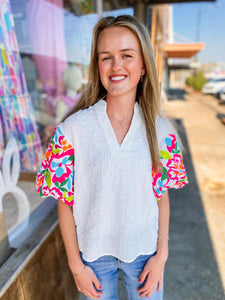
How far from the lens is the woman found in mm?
1020

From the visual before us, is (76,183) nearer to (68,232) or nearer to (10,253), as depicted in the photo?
(68,232)

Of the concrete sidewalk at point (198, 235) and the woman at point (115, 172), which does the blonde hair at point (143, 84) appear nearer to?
the woman at point (115, 172)

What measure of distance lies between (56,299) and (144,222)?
2.55 ft

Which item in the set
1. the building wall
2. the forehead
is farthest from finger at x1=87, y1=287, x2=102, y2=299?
the forehead

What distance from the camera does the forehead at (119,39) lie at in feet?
3.33

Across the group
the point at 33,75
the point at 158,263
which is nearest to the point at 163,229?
the point at 158,263

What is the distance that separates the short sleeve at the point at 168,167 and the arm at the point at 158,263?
2.4 inches

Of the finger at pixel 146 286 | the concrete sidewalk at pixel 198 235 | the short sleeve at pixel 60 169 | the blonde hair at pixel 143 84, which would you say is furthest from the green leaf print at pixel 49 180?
the concrete sidewalk at pixel 198 235

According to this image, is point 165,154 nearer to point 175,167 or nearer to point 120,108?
point 175,167

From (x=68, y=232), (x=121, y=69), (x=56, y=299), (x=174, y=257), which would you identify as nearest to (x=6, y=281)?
(x=68, y=232)

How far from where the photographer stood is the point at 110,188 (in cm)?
102

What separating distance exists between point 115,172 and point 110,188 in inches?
2.6

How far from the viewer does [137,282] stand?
3.72ft

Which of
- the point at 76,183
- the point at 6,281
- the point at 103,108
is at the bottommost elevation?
the point at 6,281
